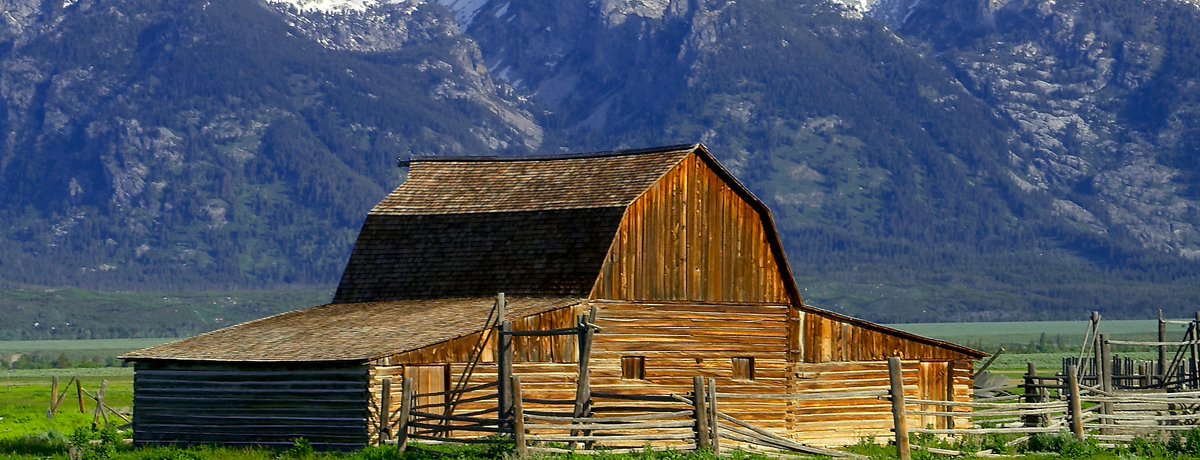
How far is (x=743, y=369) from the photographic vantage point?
143ft

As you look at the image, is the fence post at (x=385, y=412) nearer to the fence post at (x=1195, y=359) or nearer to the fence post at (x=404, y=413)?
the fence post at (x=404, y=413)

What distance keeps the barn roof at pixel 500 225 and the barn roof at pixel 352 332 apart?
788 mm

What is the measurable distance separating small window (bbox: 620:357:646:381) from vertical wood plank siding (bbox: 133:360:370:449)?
21.9 ft

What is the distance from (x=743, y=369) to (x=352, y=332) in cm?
929

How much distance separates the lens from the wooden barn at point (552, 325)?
127 feet

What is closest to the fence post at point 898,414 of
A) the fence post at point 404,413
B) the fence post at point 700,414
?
the fence post at point 700,414

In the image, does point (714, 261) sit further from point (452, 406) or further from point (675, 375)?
point (452, 406)

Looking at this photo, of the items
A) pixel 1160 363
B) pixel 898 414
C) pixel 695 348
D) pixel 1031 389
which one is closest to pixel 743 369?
pixel 695 348

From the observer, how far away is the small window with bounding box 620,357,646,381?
1645 inches

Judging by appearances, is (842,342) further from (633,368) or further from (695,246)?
(633,368)

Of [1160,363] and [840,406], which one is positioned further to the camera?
[1160,363]

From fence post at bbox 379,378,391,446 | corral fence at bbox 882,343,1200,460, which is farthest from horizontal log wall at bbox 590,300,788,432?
fence post at bbox 379,378,391,446

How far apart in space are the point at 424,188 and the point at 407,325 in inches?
316

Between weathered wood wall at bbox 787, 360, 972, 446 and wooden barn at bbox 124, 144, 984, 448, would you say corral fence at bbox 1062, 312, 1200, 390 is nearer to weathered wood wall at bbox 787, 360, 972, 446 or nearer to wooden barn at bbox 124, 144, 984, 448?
weathered wood wall at bbox 787, 360, 972, 446
